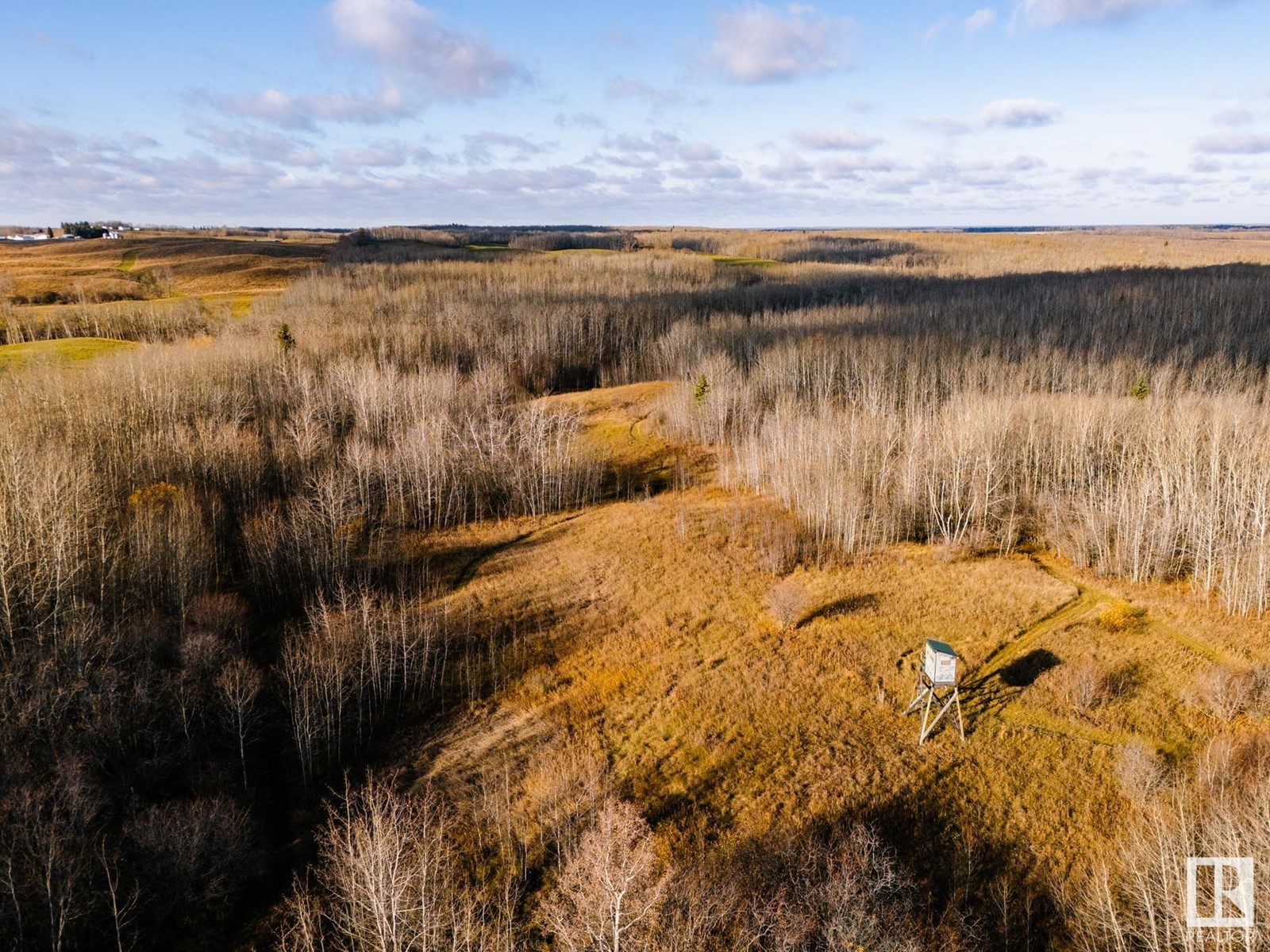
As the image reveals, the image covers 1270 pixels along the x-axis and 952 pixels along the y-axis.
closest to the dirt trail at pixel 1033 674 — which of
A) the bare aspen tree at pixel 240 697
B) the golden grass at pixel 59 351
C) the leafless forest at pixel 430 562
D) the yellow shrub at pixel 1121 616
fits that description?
the yellow shrub at pixel 1121 616

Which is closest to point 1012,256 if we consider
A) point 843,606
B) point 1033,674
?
point 843,606

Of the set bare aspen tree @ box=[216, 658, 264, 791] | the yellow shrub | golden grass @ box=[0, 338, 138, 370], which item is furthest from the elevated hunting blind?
golden grass @ box=[0, 338, 138, 370]

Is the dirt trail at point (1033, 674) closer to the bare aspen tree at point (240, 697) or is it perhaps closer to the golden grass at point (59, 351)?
A: the bare aspen tree at point (240, 697)

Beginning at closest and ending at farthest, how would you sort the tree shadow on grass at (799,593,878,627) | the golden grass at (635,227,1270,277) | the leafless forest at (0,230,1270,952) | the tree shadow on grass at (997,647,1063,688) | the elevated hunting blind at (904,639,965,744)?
the leafless forest at (0,230,1270,952), the elevated hunting blind at (904,639,965,744), the tree shadow on grass at (997,647,1063,688), the tree shadow on grass at (799,593,878,627), the golden grass at (635,227,1270,277)

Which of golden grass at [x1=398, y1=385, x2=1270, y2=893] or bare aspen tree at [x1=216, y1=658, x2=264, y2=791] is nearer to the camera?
golden grass at [x1=398, y1=385, x2=1270, y2=893]

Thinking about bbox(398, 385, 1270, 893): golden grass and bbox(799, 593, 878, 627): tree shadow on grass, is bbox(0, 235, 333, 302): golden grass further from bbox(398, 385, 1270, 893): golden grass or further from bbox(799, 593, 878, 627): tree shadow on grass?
bbox(799, 593, 878, 627): tree shadow on grass
